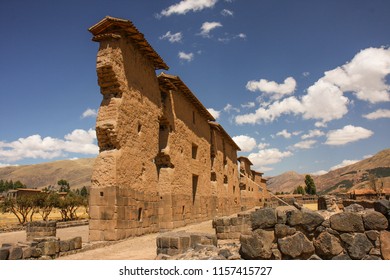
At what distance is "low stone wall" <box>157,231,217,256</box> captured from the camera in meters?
8.08

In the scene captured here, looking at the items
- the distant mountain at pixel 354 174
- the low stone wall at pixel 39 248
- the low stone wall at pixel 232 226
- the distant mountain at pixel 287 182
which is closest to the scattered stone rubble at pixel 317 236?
the low stone wall at pixel 39 248

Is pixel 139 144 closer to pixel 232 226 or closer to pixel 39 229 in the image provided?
pixel 232 226

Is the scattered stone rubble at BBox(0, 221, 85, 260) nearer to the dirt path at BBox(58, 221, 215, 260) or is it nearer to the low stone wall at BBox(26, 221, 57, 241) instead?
the dirt path at BBox(58, 221, 215, 260)

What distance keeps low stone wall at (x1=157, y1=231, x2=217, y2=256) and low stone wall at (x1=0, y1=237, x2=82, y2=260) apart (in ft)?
10.3

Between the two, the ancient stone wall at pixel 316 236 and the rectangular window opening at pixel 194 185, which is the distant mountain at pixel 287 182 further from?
the ancient stone wall at pixel 316 236

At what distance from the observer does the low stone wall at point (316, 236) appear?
5.94 meters

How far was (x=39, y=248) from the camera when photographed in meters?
8.79

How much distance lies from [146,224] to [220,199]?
1531 centimetres

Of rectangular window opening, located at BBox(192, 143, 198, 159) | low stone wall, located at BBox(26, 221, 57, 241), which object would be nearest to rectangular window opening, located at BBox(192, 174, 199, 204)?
rectangular window opening, located at BBox(192, 143, 198, 159)

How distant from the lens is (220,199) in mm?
28781

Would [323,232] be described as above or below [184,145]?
below

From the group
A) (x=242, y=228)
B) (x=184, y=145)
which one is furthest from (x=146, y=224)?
(x=184, y=145)

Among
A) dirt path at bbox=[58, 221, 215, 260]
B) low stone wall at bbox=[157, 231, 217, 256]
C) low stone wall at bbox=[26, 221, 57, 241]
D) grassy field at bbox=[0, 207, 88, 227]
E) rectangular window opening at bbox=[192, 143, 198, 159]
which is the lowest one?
grassy field at bbox=[0, 207, 88, 227]

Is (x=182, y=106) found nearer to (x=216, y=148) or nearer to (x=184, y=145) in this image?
(x=184, y=145)
